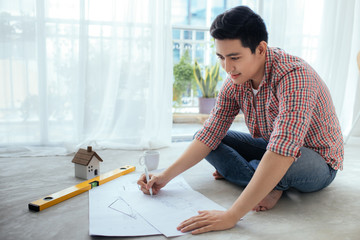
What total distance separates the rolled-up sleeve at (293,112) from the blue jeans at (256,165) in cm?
13

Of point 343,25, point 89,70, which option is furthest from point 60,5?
point 343,25

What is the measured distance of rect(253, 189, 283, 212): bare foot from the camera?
1.24m

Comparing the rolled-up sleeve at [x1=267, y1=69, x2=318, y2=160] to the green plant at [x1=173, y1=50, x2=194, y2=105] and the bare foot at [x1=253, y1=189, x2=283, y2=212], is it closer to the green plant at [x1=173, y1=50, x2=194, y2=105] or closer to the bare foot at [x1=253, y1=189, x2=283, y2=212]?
the bare foot at [x1=253, y1=189, x2=283, y2=212]

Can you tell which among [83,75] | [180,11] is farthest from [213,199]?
[180,11]

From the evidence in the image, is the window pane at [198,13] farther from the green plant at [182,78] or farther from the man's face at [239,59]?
the man's face at [239,59]

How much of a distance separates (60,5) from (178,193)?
147 cm

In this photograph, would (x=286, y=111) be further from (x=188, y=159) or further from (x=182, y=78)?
(x=182, y=78)

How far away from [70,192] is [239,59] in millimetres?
856

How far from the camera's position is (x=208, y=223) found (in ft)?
3.40

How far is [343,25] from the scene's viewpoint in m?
2.58

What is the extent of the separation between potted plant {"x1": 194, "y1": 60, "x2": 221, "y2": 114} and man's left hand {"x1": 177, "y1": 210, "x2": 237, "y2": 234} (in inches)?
79.2

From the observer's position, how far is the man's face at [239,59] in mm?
1061

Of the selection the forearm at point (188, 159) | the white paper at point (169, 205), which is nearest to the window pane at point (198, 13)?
the forearm at point (188, 159)

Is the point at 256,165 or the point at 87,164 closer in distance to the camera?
the point at 256,165
